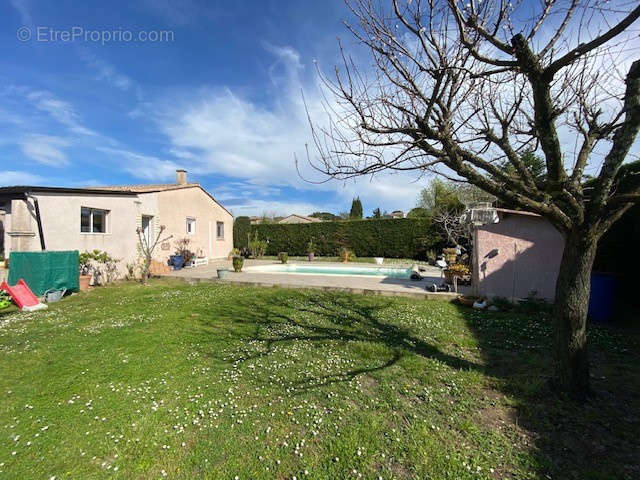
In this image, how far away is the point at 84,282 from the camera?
10875 mm

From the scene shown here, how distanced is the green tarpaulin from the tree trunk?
44.4 feet

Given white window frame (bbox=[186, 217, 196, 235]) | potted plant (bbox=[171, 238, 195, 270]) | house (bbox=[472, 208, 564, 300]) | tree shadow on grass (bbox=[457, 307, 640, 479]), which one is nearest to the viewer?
tree shadow on grass (bbox=[457, 307, 640, 479])

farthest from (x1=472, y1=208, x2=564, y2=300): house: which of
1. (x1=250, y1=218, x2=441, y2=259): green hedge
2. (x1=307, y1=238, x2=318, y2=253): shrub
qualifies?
(x1=307, y1=238, x2=318, y2=253): shrub

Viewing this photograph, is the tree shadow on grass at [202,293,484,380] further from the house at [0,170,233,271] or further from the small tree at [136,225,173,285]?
the house at [0,170,233,271]

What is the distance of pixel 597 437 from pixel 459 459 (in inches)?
59.3

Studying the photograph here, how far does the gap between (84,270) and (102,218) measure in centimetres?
248

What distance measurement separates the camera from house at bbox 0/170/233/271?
9883mm

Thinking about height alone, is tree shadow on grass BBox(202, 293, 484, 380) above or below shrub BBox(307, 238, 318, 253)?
below

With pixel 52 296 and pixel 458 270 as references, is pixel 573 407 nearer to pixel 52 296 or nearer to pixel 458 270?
pixel 458 270

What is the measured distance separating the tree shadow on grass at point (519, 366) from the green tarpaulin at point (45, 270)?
705 cm

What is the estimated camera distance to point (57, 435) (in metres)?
2.87

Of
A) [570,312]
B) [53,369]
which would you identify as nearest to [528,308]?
[570,312]

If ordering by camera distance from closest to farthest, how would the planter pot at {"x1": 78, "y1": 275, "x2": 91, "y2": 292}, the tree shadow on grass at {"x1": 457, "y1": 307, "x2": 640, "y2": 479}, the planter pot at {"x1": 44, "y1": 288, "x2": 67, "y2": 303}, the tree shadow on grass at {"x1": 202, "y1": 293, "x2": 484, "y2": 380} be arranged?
1. the tree shadow on grass at {"x1": 457, "y1": 307, "x2": 640, "y2": 479}
2. the tree shadow on grass at {"x1": 202, "y1": 293, "x2": 484, "y2": 380}
3. the planter pot at {"x1": 44, "y1": 288, "x2": 67, "y2": 303}
4. the planter pot at {"x1": 78, "y1": 275, "x2": 91, "y2": 292}

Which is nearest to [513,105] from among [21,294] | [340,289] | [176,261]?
[340,289]
